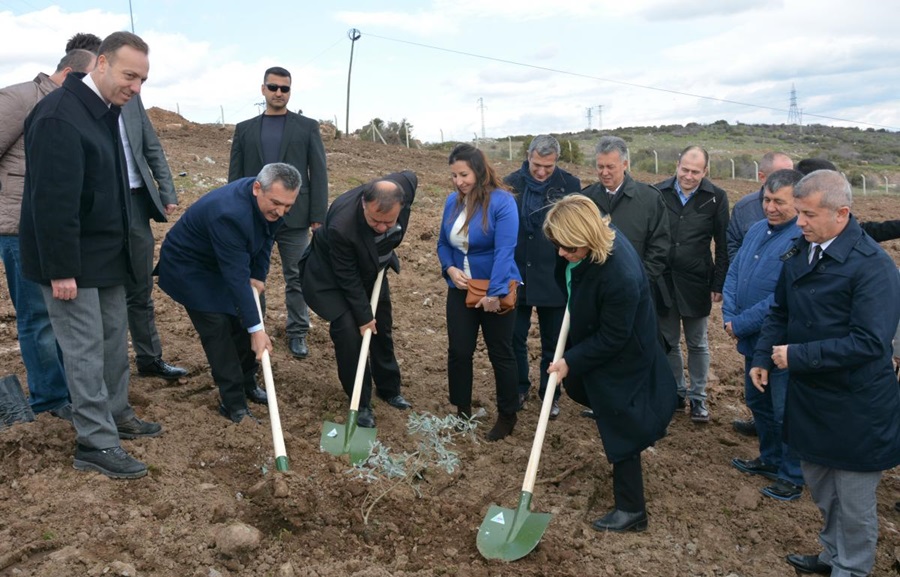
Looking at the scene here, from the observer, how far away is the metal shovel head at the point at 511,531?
360 centimetres

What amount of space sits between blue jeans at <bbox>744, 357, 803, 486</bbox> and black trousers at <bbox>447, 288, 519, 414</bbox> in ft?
4.71

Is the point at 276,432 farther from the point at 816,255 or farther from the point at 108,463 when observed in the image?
the point at 816,255

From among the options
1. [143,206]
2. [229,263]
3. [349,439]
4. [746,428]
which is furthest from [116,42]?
[746,428]

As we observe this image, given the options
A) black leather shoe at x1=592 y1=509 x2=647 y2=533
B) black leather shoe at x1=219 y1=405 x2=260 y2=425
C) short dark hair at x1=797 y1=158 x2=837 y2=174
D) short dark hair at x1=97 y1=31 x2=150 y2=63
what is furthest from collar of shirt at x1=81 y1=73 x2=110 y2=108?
short dark hair at x1=797 y1=158 x2=837 y2=174

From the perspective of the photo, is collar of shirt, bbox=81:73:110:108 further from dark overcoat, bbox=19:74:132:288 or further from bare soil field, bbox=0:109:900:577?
bare soil field, bbox=0:109:900:577

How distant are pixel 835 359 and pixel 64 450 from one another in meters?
3.79

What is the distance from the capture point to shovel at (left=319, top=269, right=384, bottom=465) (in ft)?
14.9

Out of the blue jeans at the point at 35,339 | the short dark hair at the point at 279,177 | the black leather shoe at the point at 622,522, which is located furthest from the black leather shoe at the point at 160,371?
the black leather shoe at the point at 622,522

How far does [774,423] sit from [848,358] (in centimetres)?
142

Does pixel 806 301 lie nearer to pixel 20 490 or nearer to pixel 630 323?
pixel 630 323

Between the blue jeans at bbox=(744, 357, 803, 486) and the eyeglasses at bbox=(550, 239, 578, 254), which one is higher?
the eyeglasses at bbox=(550, 239, 578, 254)

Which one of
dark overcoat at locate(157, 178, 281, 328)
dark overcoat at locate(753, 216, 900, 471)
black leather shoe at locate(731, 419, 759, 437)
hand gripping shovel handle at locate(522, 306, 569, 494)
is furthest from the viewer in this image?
black leather shoe at locate(731, 419, 759, 437)

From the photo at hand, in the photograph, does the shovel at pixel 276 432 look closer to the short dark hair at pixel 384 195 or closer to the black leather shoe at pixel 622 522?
the short dark hair at pixel 384 195

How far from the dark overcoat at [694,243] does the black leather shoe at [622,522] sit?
70.9 inches
